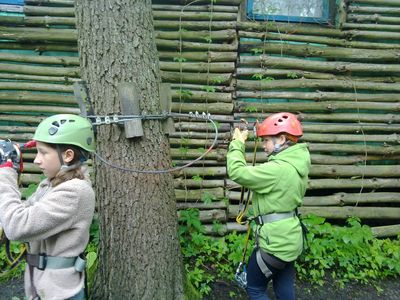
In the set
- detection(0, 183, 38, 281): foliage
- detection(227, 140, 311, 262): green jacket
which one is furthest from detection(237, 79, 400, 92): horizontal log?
detection(0, 183, 38, 281): foliage

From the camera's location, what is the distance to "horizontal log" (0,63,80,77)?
17.6 ft

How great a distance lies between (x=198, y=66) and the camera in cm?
547

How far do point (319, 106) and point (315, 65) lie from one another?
0.66 meters

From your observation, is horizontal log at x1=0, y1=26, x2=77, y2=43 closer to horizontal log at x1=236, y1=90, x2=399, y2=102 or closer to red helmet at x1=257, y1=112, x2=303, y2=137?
horizontal log at x1=236, y1=90, x2=399, y2=102

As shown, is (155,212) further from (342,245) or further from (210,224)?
(342,245)

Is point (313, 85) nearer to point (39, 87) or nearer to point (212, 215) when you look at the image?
point (212, 215)

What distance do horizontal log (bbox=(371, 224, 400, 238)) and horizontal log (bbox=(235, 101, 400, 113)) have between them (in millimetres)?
1748

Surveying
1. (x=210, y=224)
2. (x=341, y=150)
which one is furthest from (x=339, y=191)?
(x=210, y=224)

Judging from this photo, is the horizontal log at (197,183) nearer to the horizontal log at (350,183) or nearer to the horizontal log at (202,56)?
the horizontal log at (350,183)

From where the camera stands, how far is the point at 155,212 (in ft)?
9.87

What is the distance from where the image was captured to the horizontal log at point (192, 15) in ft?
18.4

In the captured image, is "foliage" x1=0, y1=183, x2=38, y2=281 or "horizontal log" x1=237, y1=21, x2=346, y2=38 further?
"horizontal log" x1=237, y1=21, x2=346, y2=38

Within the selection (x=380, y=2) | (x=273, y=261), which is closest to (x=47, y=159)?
(x=273, y=261)

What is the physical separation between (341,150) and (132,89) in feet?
11.9
